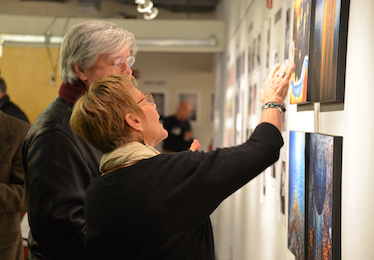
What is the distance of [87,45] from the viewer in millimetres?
2078

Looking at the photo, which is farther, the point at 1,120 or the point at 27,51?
the point at 27,51

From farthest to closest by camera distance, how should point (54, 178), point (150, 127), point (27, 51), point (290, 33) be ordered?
point (27, 51) < point (290, 33) < point (54, 178) < point (150, 127)

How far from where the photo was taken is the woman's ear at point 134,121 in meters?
1.50

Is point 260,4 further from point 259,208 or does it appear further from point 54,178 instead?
point 54,178

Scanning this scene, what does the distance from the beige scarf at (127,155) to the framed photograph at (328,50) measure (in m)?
0.55

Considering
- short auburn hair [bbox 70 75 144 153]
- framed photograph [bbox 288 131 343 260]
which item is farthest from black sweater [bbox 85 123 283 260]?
framed photograph [bbox 288 131 343 260]

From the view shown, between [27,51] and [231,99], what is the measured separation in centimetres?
334

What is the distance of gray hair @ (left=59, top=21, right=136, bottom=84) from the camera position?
208 cm

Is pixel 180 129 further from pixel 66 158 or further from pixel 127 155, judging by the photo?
pixel 127 155

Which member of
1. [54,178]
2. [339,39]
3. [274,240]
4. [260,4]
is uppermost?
[260,4]

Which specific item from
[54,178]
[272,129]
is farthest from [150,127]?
[54,178]

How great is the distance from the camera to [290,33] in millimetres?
2232

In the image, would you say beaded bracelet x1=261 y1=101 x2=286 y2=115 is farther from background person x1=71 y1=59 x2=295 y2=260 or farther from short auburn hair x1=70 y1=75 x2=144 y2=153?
short auburn hair x1=70 y1=75 x2=144 y2=153

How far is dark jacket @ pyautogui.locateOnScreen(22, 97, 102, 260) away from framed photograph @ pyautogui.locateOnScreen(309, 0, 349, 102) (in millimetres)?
874
